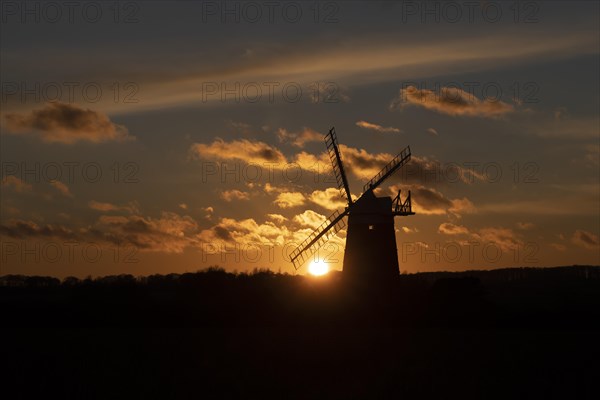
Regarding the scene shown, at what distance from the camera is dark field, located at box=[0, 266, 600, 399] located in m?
28.3

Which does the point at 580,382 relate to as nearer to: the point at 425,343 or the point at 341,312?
the point at 425,343

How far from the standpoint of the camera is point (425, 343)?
4153cm

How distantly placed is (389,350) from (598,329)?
20.6m

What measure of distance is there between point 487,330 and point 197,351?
68.0ft

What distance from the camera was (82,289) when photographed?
6412 centimetres

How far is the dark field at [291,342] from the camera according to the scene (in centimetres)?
2834

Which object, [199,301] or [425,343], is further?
[199,301]

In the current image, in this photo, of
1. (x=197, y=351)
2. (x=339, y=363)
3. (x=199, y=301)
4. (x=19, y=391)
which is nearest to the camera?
(x=19, y=391)

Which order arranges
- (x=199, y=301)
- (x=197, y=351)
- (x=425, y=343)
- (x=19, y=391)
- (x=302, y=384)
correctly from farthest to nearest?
(x=199, y=301) < (x=425, y=343) < (x=197, y=351) < (x=302, y=384) < (x=19, y=391)

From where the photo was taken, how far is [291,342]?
132ft

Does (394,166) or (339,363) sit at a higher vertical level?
(394,166)

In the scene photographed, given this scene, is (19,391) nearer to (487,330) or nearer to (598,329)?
(487,330)

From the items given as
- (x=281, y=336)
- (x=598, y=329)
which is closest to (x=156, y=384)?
(x=281, y=336)

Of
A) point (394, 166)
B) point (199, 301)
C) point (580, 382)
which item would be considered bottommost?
point (580, 382)
